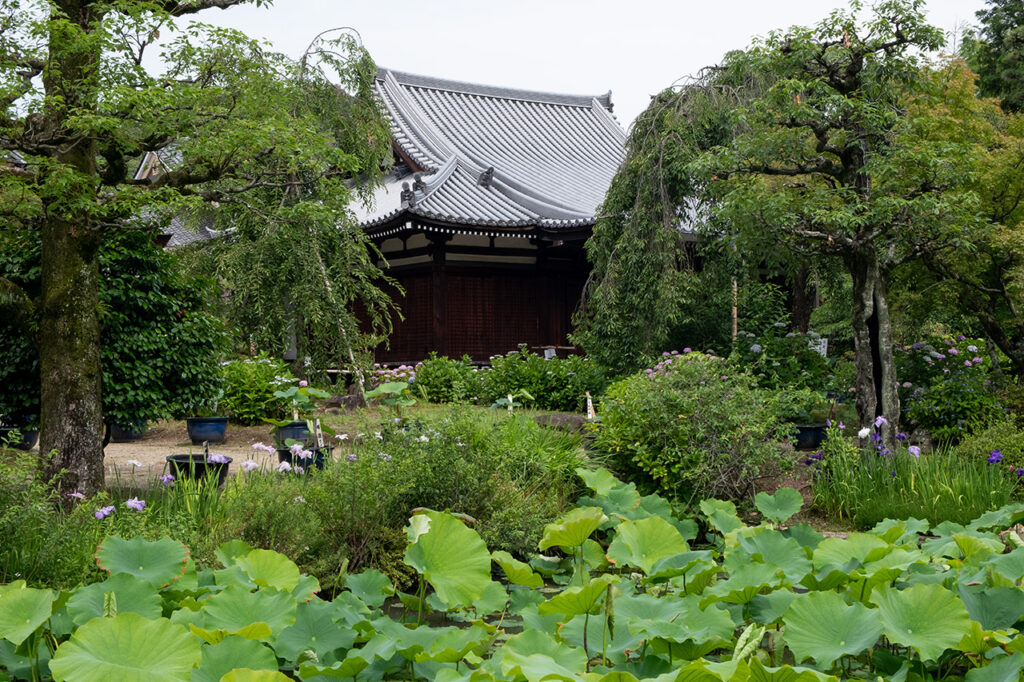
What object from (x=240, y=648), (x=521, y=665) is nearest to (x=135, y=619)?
(x=240, y=648)

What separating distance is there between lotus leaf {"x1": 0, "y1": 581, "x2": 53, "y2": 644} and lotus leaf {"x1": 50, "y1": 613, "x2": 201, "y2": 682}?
0.33 meters

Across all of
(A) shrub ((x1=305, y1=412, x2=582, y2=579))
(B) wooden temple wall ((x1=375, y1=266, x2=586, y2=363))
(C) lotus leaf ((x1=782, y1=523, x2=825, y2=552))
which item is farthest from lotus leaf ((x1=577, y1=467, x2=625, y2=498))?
(B) wooden temple wall ((x1=375, y1=266, x2=586, y2=363))

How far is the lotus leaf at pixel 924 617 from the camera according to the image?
2.08 metres

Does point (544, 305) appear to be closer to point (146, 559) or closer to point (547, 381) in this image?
point (547, 381)

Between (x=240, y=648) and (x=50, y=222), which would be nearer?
(x=240, y=648)

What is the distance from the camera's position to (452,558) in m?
2.47

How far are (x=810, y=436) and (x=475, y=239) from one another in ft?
24.1

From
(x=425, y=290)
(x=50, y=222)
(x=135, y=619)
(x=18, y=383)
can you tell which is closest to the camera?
(x=135, y=619)

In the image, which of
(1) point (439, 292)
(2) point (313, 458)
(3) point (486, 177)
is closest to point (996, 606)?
(2) point (313, 458)

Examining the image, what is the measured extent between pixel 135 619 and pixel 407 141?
15734 mm

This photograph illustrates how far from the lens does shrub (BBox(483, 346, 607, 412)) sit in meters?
11.1

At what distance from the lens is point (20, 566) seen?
3445 millimetres

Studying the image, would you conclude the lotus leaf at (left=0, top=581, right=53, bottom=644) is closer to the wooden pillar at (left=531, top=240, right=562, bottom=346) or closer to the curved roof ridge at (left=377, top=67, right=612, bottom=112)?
the wooden pillar at (left=531, top=240, right=562, bottom=346)

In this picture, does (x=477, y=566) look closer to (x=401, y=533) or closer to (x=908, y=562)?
(x=908, y=562)
